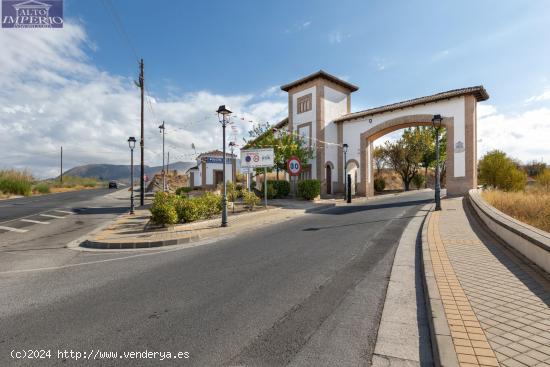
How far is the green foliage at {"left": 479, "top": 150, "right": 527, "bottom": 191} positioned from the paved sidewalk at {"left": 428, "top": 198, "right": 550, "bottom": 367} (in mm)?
17082

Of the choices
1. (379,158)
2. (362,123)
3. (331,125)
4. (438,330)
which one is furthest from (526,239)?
(379,158)

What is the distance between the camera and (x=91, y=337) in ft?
10.4

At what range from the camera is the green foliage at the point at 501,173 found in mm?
18797

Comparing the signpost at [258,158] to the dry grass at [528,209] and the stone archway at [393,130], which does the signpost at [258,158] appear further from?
the dry grass at [528,209]

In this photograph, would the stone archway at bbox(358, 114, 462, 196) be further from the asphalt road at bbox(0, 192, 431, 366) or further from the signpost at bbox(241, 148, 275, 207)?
the asphalt road at bbox(0, 192, 431, 366)

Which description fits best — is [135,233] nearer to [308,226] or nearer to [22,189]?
[308,226]

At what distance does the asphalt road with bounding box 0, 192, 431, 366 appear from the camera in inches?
113

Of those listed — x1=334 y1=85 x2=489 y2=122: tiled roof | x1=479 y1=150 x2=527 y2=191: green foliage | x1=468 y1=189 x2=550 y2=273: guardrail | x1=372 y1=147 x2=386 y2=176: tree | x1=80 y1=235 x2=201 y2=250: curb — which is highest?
x1=334 y1=85 x2=489 y2=122: tiled roof

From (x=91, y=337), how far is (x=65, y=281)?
271 cm

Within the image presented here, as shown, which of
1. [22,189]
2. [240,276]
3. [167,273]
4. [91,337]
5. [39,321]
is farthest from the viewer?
[22,189]

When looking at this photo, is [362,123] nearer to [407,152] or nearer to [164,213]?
[407,152]

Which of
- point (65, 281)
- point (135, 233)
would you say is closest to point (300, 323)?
point (65, 281)

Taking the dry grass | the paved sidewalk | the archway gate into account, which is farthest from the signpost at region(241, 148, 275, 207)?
the paved sidewalk

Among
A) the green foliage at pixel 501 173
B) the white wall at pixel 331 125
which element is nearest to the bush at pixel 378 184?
the white wall at pixel 331 125
